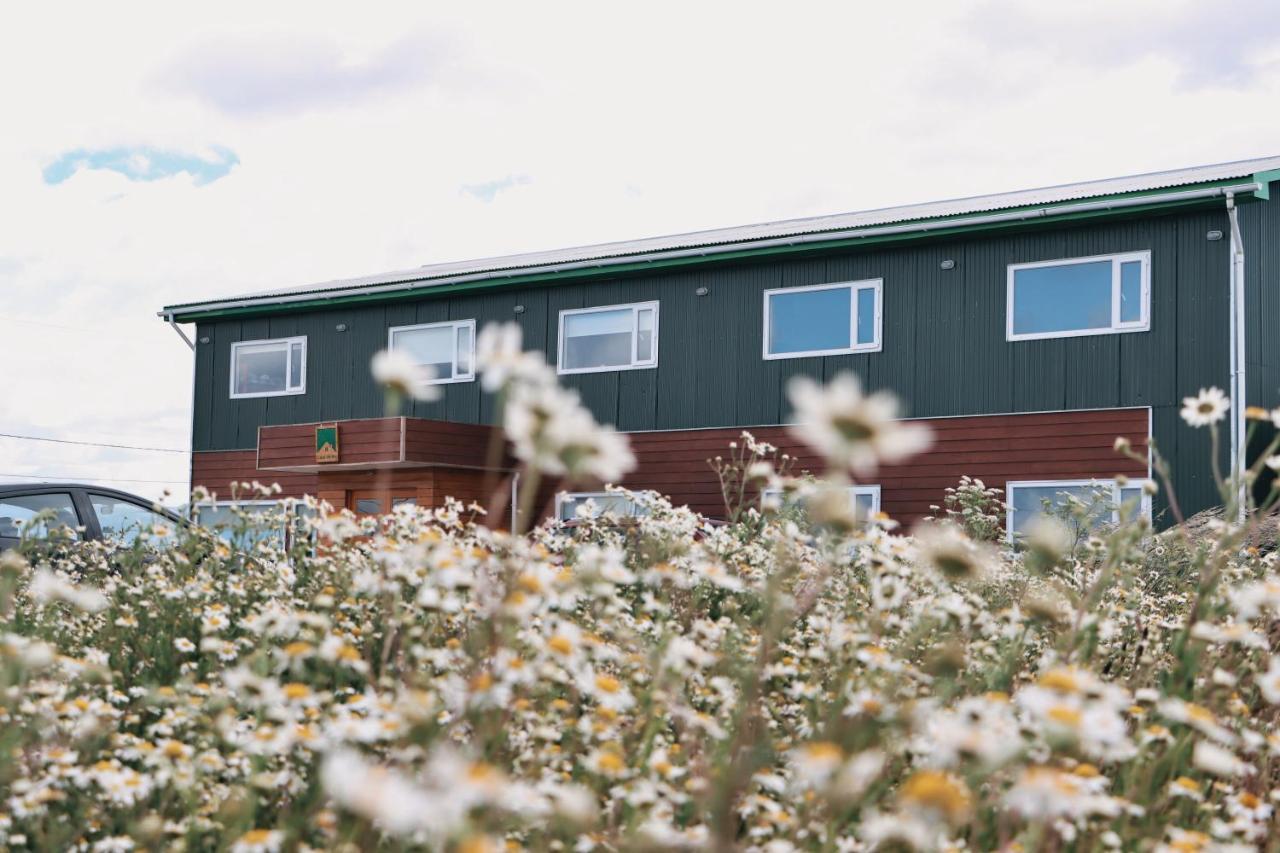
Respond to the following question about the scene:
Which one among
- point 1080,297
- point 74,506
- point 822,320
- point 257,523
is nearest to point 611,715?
point 257,523

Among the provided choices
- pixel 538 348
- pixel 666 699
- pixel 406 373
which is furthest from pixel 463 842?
pixel 538 348

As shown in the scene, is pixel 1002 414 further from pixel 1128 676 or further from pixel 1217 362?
pixel 1128 676

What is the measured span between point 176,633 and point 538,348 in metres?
13.5

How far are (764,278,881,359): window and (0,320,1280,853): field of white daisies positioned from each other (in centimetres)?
1081

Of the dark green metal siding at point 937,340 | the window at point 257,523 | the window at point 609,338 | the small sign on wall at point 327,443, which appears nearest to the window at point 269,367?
the dark green metal siding at point 937,340

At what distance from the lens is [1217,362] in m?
14.1

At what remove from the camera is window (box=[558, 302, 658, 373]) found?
58.9ft

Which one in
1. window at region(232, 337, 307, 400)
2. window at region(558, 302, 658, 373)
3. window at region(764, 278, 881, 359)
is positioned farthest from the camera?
window at region(232, 337, 307, 400)

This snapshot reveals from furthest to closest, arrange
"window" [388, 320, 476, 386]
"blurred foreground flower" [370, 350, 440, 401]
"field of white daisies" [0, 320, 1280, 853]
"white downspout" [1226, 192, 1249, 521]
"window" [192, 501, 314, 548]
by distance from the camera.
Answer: "window" [388, 320, 476, 386], "white downspout" [1226, 192, 1249, 521], "window" [192, 501, 314, 548], "blurred foreground flower" [370, 350, 440, 401], "field of white daisies" [0, 320, 1280, 853]

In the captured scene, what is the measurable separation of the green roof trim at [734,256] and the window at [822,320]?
588 mm

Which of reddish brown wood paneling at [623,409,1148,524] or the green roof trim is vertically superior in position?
the green roof trim

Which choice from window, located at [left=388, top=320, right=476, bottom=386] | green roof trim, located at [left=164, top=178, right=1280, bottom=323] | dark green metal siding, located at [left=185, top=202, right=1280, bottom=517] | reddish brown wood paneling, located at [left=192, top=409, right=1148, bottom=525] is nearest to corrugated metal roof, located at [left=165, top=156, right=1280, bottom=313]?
green roof trim, located at [left=164, top=178, right=1280, bottom=323]

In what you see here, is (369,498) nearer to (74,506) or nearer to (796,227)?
(74,506)

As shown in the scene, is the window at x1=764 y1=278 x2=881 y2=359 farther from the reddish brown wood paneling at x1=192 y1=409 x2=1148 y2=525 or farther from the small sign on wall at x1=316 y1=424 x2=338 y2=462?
the small sign on wall at x1=316 y1=424 x2=338 y2=462
